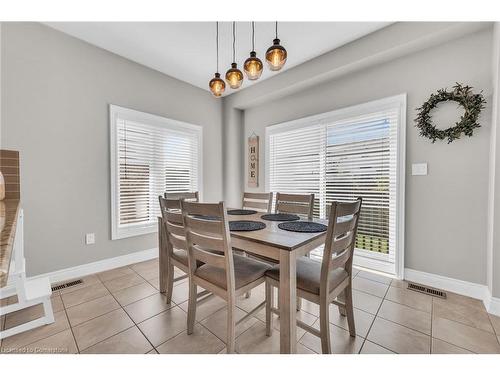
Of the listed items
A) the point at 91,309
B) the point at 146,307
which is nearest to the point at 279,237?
the point at 146,307

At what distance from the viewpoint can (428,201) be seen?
2.30m

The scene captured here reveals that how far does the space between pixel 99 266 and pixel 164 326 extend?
1.54 meters

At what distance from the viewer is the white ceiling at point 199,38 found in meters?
2.30

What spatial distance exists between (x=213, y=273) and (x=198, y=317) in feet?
1.92

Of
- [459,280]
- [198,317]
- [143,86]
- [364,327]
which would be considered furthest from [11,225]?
[459,280]

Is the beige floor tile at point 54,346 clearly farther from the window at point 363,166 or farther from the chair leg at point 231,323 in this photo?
the window at point 363,166

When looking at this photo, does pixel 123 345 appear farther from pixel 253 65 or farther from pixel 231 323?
pixel 253 65

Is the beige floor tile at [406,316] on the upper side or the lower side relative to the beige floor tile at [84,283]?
lower

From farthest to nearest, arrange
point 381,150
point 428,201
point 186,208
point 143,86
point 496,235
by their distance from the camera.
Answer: point 143,86 < point 381,150 < point 428,201 < point 496,235 < point 186,208

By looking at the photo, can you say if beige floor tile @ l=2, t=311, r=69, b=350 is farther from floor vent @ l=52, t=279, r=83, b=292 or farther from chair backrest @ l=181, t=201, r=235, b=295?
chair backrest @ l=181, t=201, r=235, b=295

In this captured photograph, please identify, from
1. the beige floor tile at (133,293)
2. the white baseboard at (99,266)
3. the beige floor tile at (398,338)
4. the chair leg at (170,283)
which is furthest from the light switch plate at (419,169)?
the white baseboard at (99,266)

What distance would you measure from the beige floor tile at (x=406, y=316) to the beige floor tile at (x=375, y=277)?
47 centimetres

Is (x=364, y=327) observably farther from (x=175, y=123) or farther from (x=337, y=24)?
(x=175, y=123)

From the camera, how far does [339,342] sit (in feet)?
4.99
